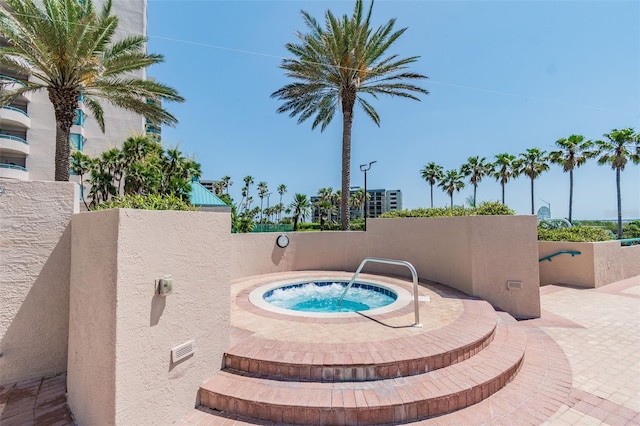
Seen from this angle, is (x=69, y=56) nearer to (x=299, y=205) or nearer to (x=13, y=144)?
(x=13, y=144)

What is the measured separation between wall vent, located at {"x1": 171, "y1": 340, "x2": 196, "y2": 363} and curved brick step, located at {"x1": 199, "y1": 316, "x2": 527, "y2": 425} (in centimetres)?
59

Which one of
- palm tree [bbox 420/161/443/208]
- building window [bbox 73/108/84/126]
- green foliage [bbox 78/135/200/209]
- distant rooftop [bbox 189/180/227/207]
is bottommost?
distant rooftop [bbox 189/180/227/207]

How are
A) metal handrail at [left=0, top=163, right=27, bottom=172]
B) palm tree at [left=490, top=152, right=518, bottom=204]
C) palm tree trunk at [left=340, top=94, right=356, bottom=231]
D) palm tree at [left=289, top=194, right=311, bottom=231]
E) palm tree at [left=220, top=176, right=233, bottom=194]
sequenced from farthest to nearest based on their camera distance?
palm tree at [left=220, top=176, right=233, bottom=194] < palm tree at [left=289, top=194, right=311, bottom=231] < palm tree at [left=490, top=152, right=518, bottom=204] < metal handrail at [left=0, top=163, right=27, bottom=172] < palm tree trunk at [left=340, top=94, right=356, bottom=231]

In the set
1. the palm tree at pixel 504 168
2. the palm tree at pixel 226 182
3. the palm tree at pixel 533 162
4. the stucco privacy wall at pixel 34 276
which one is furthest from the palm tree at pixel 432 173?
the stucco privacy wall at pixel 34 276

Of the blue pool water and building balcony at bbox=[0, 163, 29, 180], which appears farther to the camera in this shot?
building balcony at bbox=[0, 163, 29, 180]

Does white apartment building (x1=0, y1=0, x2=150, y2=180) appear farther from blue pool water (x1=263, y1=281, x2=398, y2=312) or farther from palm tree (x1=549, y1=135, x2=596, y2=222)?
palm tree (x1=549, y1=135, x2=596, y2=222)

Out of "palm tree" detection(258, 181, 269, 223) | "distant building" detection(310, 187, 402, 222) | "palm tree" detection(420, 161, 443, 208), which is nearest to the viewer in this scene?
"palm tree" detection(420, 161, 443, 208)

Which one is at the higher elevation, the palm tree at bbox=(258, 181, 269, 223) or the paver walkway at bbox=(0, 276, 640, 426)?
the palm tree at bbox=(258, 181, 269, 223)

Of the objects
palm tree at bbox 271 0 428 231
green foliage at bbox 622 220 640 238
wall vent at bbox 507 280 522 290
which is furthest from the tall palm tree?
wall vent at bbox 507 280 522 290

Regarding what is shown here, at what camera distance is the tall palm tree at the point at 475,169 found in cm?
3738

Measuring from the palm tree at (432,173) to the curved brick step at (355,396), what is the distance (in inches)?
1643

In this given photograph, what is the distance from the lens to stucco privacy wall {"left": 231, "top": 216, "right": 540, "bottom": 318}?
7.54m

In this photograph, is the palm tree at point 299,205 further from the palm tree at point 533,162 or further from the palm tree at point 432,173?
the palm tree at point 533,162

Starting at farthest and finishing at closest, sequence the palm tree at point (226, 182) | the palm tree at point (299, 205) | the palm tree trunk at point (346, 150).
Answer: the palm tree at point (226, 182)
the palm tree at point (299, 205)
the palm tree trunk at point (346, 150)
